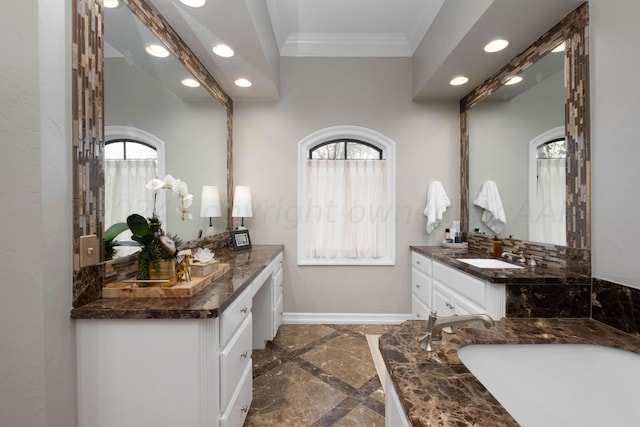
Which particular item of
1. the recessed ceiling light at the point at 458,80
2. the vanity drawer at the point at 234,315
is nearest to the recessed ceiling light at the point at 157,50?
the vanity drawer at the point at 234,315

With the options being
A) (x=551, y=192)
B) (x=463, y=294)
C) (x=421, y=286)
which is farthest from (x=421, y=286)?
(x=551, y=192)

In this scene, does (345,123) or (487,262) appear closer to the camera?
(487,262)

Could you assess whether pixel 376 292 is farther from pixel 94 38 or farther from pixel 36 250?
pixel 94 38

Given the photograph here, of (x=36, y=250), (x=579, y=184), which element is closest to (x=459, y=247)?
(x=579, y=184)

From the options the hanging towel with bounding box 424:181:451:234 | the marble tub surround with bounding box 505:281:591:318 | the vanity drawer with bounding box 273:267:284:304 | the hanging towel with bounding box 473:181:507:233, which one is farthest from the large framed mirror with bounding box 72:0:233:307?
the hanging towel with bounding box 473:181:507:233

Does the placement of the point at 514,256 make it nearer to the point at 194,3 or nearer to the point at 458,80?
the point at 458,80

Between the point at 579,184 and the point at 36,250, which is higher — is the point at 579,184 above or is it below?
above

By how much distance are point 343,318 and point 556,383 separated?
2224mm

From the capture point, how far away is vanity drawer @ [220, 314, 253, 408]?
4.00 feet

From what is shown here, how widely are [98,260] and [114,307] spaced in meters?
0.26

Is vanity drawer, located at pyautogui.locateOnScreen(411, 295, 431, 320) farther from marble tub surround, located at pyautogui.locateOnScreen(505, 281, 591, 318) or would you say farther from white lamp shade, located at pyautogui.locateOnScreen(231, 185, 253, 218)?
white lamp shade, located at pyautogui.locateOnScreen(231, 185, 253, 218)

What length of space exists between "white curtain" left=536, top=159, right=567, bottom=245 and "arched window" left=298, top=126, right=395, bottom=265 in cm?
141

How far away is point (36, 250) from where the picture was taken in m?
0.97

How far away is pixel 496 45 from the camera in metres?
2.10
